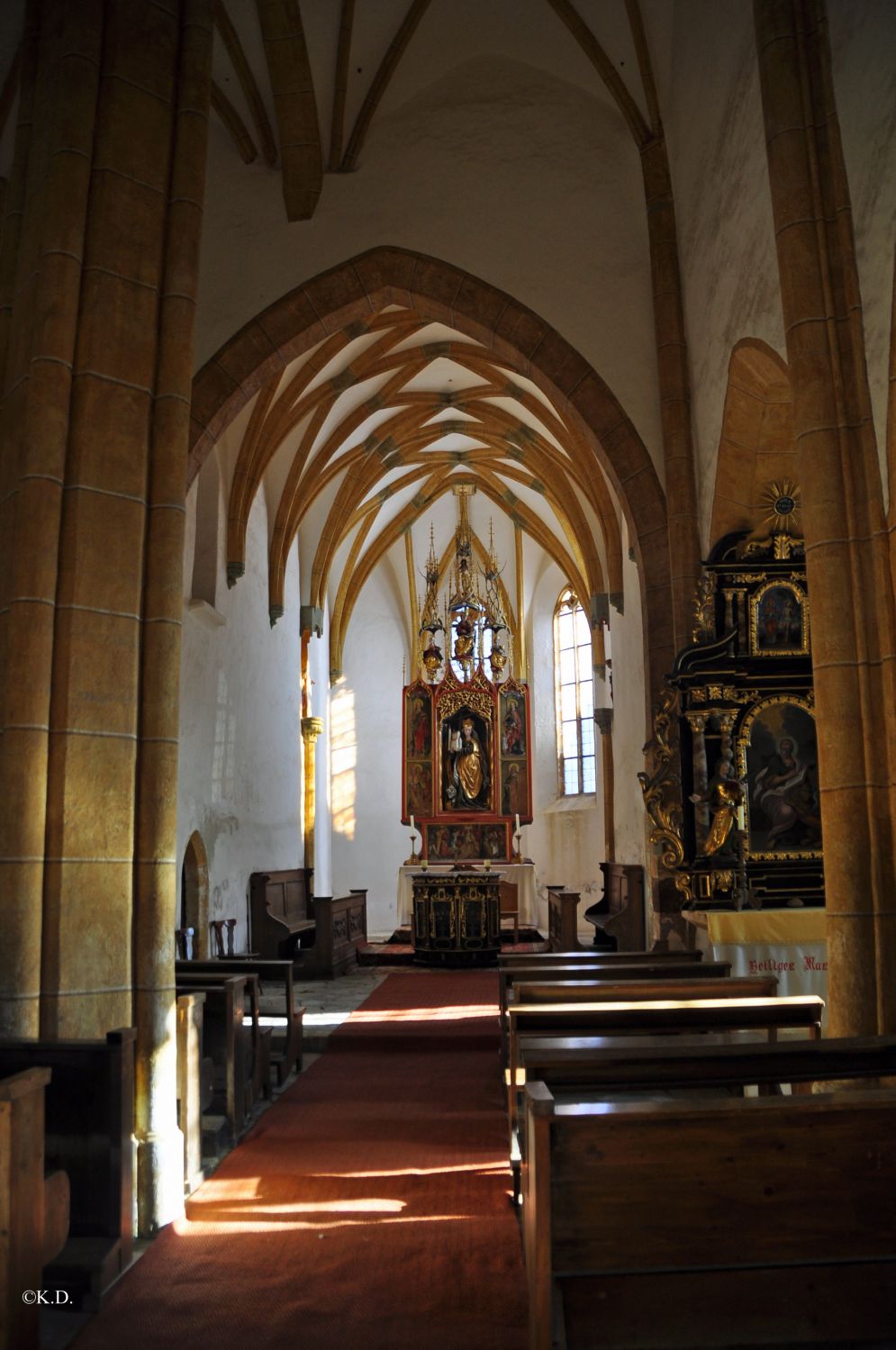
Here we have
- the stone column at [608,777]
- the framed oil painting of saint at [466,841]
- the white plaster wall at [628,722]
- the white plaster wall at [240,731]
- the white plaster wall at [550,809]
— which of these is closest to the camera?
the white plaster wall at [240,731]

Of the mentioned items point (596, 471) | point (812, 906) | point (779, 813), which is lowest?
point (812, 906)

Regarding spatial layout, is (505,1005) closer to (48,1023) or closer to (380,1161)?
(380,1161)

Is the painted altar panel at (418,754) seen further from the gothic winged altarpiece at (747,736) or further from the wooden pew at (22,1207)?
the wooden pew at (22,1207)

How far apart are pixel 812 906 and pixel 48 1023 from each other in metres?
6.32

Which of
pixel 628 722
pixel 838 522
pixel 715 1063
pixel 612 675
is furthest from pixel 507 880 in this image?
pixel 715 1063

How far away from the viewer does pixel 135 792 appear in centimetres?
538

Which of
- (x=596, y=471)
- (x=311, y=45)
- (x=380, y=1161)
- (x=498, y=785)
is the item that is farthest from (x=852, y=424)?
(x=498, y=785)

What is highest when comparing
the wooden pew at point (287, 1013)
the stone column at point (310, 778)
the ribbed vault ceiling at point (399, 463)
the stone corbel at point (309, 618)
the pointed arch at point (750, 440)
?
the ribbed vault ceiling at point (399, 463)

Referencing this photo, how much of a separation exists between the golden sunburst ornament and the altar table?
10.4 meters

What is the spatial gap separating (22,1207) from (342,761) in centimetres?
1892

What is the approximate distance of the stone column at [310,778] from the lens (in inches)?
718

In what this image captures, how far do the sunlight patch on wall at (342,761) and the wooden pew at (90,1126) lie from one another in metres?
17.7

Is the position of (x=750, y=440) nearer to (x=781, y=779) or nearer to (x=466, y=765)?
(x=781, y=779)

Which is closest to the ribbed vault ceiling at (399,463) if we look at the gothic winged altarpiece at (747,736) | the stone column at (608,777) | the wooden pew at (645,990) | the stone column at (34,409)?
the stone column at (608,777)
